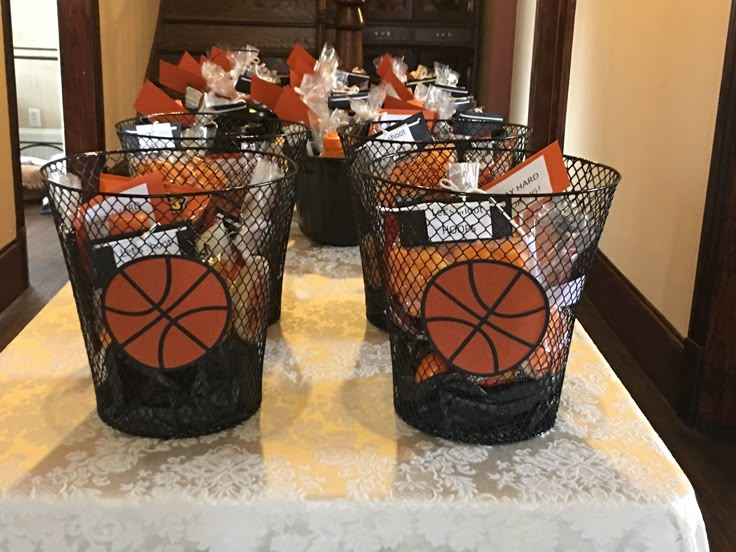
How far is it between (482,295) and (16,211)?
287cm

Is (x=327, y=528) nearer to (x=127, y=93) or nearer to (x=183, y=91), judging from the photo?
(x=183, y=91)

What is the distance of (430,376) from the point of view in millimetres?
669

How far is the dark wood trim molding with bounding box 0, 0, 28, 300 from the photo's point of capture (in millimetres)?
2928

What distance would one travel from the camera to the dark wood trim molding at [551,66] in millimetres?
3975

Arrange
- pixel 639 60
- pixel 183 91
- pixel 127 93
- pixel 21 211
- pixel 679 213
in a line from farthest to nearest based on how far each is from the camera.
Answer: pixel 127 93
pixel 21 211
pixel 639 60
pixel 679 213
pixel 183 91

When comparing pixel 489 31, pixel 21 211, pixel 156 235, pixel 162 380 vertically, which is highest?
pixel 489 31

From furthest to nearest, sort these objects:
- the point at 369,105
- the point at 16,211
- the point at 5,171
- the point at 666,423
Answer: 1. the point at 16,211
2. the point at 5,171
3. the point at 666,423
4. the point at 369,105

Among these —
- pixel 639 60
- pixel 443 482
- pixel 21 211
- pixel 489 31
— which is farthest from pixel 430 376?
pixel 489 31

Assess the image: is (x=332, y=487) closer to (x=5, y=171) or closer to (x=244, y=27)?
(x=5, y=171)

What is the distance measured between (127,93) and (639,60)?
8.17ft

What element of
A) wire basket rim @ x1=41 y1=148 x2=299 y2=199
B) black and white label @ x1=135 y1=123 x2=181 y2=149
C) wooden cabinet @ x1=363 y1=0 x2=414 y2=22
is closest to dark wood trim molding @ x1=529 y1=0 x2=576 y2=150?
wooden cabinet @ x1=363 y1=0 x2=414 y2=22

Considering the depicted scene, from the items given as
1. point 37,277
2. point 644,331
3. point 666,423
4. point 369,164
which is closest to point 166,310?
point 369,164

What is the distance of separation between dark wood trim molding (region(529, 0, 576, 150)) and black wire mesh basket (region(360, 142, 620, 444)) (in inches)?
135

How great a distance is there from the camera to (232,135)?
997 mm
